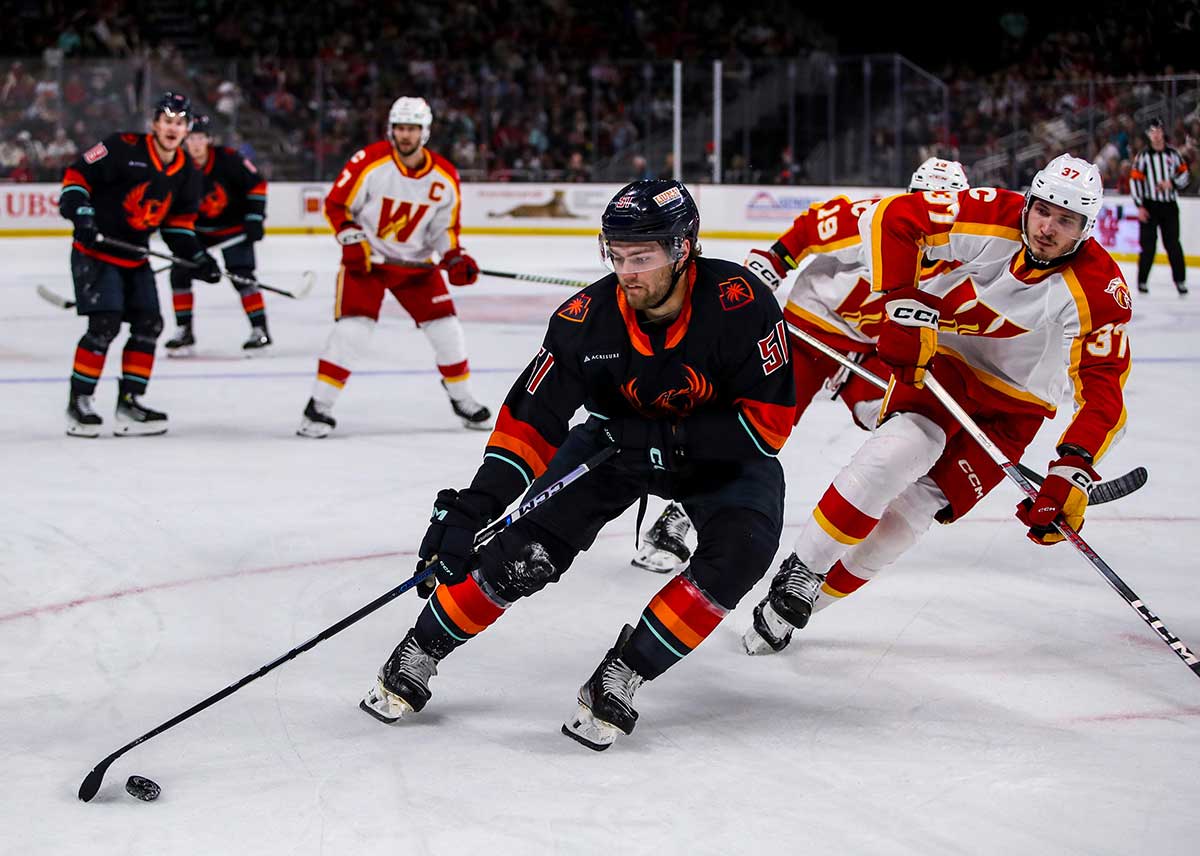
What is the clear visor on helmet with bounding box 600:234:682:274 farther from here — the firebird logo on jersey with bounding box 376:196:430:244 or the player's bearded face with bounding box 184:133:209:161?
the player's bearded face with bounding box 184:133:209:161

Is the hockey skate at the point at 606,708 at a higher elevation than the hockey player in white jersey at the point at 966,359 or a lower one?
lower

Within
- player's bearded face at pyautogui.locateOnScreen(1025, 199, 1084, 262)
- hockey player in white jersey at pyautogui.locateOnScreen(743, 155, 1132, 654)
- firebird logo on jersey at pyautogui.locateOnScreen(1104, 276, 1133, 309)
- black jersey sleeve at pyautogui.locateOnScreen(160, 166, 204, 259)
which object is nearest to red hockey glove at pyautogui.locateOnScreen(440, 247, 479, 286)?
black jersey sleeve at pyautogui.locateOnScreen(160, 166, 204, 259)

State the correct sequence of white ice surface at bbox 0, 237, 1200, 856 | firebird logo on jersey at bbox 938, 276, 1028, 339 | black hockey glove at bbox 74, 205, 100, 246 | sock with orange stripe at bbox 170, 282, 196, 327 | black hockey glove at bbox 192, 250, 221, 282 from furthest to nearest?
1. sock with orange stripe at bbox 170, 282, 196, 327
2. black hockey glove at bbox 192, 250, 221, 282
3. black hockey glove at bbox 74, 205, 100, 246
4. firebird logo on jersey at bbox 938, 276, 1028, 339
5. white ice surface at bbox 0, 237, 1200, 856

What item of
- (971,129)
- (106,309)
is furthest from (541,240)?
(106,309)

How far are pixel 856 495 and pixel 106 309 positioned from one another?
3299mm

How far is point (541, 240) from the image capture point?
45.0 feet

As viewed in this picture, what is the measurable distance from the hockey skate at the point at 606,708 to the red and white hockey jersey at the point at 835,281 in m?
1.63

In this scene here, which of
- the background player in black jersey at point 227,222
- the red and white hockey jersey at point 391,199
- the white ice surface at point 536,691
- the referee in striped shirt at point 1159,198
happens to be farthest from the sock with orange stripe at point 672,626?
the referee in striped shirt at point 1159,198

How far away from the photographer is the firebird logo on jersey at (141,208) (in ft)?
17.8

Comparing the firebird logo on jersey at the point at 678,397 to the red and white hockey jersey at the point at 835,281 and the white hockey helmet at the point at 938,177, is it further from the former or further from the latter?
the white hockey helmet at the point at 938,177

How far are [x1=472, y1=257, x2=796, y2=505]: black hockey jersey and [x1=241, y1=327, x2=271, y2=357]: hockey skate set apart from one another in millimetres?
5032

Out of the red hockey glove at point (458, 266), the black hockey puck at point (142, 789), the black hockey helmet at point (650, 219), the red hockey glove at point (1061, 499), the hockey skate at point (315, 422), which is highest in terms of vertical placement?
the black hockey helmet at point (650, 219)

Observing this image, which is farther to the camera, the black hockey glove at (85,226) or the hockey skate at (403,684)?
the black hockey glove at (85,226)

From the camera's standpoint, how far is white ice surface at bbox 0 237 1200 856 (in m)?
2.25
